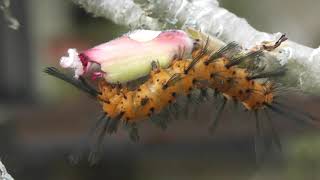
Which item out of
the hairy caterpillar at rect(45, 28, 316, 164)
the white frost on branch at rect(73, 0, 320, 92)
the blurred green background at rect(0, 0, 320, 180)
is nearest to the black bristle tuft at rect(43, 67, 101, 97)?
the hairy caterpillar at rect(45, 28, 316, 164)

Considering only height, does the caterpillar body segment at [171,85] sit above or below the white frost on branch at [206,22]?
below

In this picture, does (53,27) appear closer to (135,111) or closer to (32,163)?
(32,163)

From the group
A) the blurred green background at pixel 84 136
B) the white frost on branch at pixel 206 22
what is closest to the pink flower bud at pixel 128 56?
the white frost on branch at pixel 206 22

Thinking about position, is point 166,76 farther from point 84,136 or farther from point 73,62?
point 84,136

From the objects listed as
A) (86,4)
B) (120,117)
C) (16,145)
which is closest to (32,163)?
(16,145)

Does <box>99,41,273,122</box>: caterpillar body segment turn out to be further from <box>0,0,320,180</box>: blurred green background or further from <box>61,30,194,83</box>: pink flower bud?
<box>0,0,320,180</box>: blurred green background

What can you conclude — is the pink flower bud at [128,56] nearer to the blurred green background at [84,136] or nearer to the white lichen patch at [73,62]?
the white lichen patch at [73,62]
